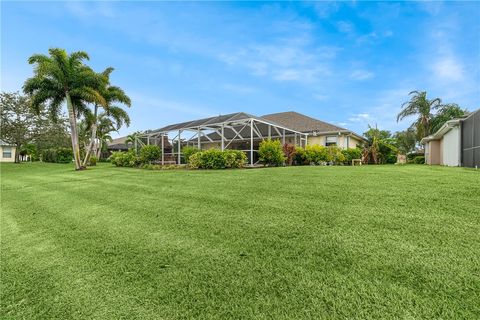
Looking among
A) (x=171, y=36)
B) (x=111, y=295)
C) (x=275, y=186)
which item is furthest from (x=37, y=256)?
(x=171, y=36)

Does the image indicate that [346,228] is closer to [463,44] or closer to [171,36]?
[171,36]

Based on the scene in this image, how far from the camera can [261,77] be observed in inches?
767

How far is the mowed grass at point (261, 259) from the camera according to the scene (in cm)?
234

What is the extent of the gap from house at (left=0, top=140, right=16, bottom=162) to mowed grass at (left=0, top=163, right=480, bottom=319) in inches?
1769

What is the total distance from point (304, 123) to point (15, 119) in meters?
36.7

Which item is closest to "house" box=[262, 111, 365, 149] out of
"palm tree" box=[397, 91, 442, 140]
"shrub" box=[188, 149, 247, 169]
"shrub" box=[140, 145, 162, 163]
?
"shrub" box=[188, 149, 247, 169]

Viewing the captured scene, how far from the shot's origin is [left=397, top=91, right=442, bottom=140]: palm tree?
30.5m

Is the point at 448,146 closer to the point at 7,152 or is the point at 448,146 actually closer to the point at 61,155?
the point at 61,155

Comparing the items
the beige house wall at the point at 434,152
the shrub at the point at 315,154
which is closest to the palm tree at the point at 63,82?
the shrub at the point at 315,154

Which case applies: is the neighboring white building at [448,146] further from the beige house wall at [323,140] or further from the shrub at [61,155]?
the shrub at [61,155]

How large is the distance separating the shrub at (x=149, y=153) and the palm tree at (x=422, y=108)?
97.8 feet

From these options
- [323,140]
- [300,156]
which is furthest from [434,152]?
[300,156]

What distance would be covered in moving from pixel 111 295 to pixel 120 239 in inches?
64.6

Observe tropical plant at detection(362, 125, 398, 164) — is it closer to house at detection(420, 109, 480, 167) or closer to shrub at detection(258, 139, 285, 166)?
house at detection(420, 109, 480, 167)
